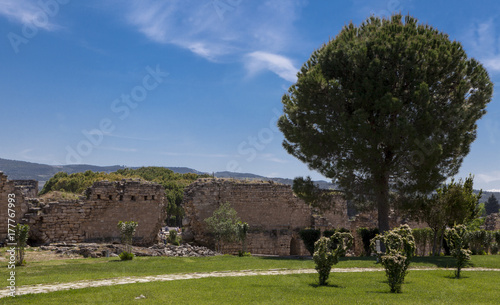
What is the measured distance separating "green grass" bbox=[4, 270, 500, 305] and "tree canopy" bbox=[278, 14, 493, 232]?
26.7 ft

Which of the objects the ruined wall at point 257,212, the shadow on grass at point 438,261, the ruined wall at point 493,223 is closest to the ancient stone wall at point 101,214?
the ruined wall at point 257,212

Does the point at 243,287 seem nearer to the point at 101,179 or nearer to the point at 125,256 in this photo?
the point at 125,256

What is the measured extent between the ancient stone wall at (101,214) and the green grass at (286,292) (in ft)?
38.0

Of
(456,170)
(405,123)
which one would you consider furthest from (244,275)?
(456,170)

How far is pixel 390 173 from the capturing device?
21.3m

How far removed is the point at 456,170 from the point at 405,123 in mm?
5088

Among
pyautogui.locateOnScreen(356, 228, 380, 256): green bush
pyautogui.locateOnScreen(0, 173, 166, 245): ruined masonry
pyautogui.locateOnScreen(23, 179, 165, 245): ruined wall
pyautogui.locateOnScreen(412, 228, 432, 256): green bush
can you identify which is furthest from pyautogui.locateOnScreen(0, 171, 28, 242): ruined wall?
pyautogui.locateOnScreen(412, 228, 432, 256): green bush

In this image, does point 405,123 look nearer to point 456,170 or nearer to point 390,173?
point 390,173

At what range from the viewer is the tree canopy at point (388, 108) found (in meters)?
19.9

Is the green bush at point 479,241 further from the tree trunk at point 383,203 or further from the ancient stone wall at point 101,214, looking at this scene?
the ancient stone wall at point 101,214

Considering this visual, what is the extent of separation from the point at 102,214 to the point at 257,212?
10018mm

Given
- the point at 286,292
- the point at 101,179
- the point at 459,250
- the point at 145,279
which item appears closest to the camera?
the point at 286,292

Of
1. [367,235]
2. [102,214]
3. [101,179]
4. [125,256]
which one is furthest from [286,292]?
[101,179]

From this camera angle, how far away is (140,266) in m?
15.1
